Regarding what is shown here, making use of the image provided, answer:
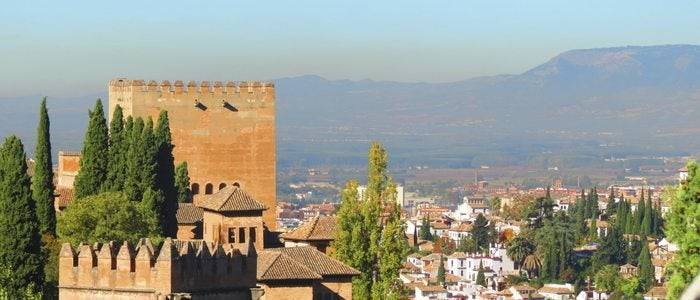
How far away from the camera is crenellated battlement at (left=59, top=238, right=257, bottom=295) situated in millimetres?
39312

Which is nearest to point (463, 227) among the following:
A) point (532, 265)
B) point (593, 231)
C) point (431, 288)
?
point (593, 231)

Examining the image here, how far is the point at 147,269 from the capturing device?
1551 inches

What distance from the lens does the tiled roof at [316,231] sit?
54188 mm

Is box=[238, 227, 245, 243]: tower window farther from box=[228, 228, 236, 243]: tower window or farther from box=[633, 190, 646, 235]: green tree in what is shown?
box=[633, 190, 646, 235]: green tree

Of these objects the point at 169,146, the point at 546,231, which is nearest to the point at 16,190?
the point at 169,146

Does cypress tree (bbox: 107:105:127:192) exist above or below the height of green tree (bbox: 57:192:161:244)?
above

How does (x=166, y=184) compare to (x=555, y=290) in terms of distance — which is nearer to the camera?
(x=166, y=184)

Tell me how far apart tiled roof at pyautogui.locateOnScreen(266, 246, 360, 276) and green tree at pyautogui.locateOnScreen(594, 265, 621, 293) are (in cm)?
7805

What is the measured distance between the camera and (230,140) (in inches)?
2633

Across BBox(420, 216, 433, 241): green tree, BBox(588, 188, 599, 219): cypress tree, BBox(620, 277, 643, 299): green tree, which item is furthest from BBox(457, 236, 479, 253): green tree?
BBox(620, 277, 643, 299): green tree

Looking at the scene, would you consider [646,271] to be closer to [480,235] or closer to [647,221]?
[647,221]

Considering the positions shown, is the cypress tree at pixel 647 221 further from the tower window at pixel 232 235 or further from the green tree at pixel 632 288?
the tower window at pixel 232 235

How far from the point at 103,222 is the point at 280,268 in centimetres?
436

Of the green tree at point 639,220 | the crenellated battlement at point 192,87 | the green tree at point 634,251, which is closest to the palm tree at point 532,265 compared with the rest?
the green tree at point 634,251
